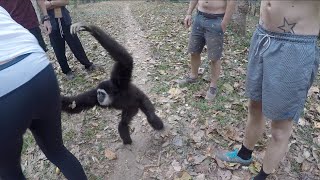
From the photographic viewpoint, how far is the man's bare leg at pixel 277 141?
3.12m

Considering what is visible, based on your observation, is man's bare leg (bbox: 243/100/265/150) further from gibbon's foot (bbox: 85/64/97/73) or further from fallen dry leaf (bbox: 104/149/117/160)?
gibbon's foot (bbox: 85/64/97/73)

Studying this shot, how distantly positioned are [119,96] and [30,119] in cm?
193

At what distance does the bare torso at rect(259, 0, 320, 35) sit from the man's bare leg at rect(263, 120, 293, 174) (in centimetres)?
91

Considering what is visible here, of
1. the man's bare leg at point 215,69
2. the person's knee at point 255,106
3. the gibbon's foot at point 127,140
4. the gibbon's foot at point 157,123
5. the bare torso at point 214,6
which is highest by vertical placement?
the bare torso at point 214,6

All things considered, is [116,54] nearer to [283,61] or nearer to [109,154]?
[109,154]

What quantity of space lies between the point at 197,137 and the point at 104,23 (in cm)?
983

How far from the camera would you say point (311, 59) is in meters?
2.80

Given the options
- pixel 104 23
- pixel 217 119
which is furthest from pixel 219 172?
pixel 104 23

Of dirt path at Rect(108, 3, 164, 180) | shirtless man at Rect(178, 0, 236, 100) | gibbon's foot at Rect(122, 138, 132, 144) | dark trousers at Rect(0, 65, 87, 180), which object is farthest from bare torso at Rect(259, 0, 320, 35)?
gibbon's foot at Rect(122, 138, 132, 144)

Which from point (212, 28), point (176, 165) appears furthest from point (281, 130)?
point (212, 28)

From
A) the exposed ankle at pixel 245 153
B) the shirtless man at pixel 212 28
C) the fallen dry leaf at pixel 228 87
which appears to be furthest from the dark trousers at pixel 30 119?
the fallen dry leaf at pixel 228 87

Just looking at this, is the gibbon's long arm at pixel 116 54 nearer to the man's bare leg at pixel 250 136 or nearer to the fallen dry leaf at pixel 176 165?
the fallen dry leaf at pixel 176 165

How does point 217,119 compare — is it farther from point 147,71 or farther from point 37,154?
point 37,154

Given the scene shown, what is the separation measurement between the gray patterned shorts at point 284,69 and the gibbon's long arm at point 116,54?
1.53 meters
